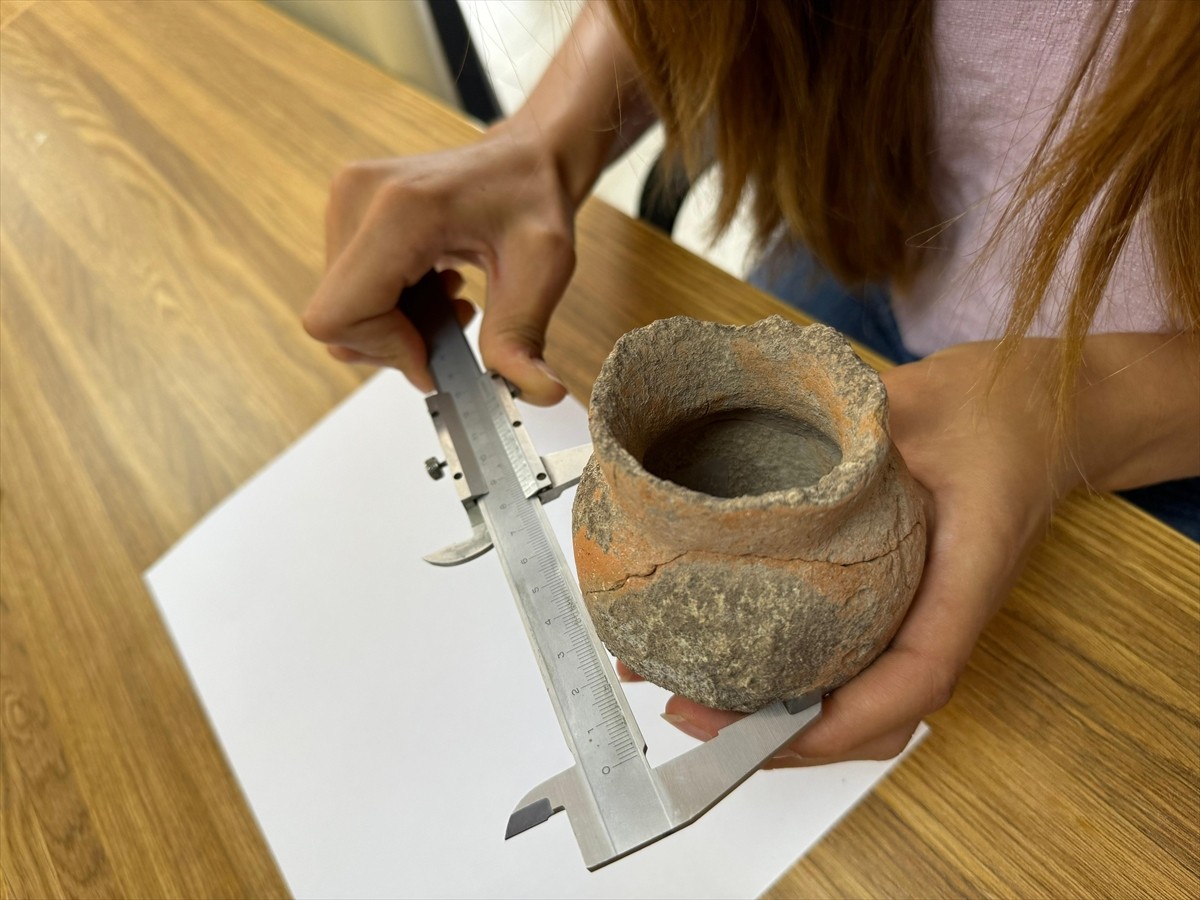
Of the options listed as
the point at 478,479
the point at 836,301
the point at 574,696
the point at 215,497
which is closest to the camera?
the point at 574,696

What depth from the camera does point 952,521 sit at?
2.38ft

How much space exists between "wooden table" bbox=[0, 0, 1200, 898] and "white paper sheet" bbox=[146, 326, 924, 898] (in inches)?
1.4

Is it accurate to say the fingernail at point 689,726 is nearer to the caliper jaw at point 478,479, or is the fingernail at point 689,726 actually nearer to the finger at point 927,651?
the finger at point 927,651

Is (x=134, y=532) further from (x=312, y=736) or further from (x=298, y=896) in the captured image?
(x=298, y=896)

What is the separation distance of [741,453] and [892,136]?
0.42 m

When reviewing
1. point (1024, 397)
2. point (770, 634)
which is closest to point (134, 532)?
point (770, 634)

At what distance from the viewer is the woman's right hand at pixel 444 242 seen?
3.26ft

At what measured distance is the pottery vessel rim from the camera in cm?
51

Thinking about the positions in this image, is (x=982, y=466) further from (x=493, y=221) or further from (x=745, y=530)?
(x=493, y=221)

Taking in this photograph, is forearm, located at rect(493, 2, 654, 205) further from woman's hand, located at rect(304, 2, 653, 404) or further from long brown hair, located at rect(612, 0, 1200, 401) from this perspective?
long brown hair, located at rect(612, 0, 1200, 401)

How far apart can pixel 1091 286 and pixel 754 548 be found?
0.92 feet

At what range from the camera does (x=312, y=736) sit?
98cm

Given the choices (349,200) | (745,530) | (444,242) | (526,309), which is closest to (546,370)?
(526,309)

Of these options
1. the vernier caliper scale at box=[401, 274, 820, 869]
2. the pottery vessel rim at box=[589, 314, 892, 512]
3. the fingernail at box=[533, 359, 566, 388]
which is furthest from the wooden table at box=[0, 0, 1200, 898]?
the pottery vessel rim at box=[589, 314, 892, 512]
